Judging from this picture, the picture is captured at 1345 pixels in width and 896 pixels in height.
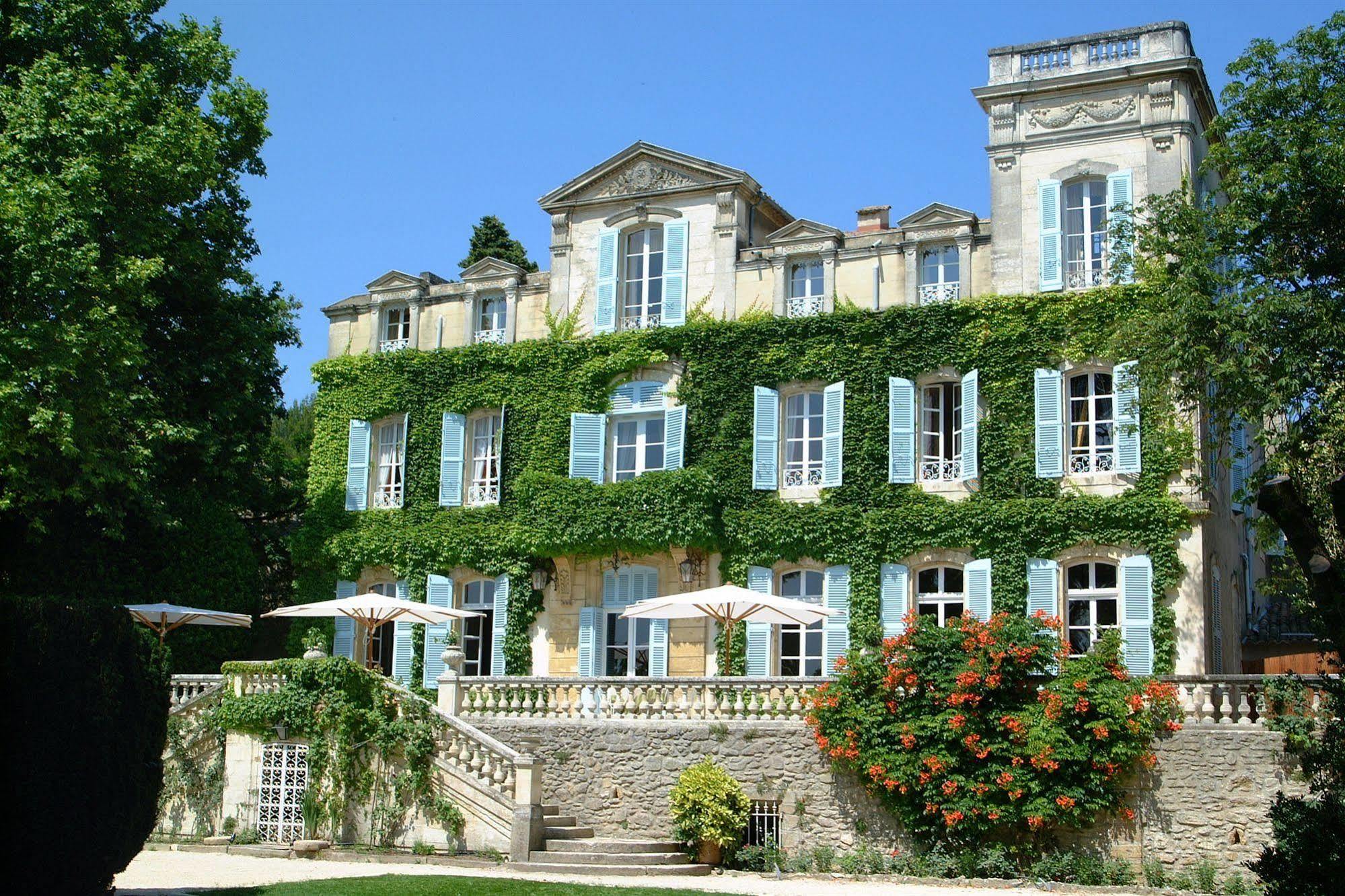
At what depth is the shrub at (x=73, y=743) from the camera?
465 inches

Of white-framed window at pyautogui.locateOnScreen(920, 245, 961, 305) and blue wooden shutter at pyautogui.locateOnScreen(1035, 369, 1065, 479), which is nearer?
blue wooden shutter at pyautogui.locateOnScreen(1035, 369, 1065, 479)

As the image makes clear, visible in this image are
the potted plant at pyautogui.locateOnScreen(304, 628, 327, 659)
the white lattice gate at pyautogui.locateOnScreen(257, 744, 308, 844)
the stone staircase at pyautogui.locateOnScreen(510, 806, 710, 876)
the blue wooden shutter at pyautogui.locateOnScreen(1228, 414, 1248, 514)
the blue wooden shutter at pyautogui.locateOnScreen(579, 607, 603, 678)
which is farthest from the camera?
the blue wooden shutter at pyautogui.locateOnScreen(579, 607, 603, 678)

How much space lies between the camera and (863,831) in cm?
1816

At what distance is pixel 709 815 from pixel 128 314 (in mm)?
11594

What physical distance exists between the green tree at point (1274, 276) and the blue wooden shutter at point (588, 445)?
30.7 feet

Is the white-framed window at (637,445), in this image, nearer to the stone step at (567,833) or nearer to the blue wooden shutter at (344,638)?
the blue wooden shutter at (344,638)

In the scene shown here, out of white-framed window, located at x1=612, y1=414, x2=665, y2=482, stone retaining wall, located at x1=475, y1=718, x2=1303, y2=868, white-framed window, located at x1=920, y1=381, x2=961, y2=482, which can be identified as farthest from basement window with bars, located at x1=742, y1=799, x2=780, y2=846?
white-framed window, located at x1=612, y1=414, x2=665, y2=482

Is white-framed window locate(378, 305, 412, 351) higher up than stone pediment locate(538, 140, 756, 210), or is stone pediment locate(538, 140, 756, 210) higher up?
stone pediment locate(538, 140, 756, 210)

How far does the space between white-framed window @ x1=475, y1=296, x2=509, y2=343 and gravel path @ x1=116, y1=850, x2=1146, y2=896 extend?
11694 millimetres

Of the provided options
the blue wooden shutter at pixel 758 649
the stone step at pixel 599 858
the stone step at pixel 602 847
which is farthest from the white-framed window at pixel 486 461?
the stone step at pixel 599 858

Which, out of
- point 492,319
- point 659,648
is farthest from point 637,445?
point 492,319

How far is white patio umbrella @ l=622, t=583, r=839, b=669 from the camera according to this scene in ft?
A: 66.5

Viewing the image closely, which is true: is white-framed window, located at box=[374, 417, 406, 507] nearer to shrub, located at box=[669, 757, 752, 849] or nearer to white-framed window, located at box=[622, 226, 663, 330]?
white-framed window, located at box=[622, 226, 663, 330]

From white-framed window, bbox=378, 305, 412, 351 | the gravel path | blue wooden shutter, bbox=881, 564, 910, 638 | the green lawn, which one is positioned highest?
white-framed window, bbox=378, 305, 412, 351
